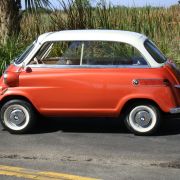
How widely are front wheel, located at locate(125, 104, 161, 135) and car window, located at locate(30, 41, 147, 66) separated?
26.3 inches

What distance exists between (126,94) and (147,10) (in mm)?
7086

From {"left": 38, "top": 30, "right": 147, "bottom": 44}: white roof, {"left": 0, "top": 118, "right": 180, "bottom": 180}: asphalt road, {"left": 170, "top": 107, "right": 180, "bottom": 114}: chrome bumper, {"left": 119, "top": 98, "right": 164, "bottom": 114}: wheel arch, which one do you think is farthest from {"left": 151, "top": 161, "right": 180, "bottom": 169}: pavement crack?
{"left": 38, "top": 30, "right": 147, "bottom": 44}: white roof

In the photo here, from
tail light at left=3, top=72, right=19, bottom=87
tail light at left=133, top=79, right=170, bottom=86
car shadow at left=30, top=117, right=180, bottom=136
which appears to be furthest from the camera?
car shadow at left=30, top=117, right=180, bottom=136

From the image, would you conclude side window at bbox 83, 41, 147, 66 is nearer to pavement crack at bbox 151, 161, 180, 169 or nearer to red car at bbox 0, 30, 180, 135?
red car at bbox 0, 30, 180, 135

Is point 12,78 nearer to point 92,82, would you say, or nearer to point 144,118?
point 92,82

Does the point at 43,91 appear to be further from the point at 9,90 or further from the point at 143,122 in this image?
the point at 143,122

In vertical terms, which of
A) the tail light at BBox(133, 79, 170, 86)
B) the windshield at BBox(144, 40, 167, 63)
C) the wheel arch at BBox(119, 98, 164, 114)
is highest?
the windshield at BBox(144, 40, 167, 63)

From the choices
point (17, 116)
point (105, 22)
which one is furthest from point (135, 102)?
point (105, 22)

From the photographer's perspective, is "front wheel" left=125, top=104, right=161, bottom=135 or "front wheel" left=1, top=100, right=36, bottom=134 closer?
"front wheel" left=125, top=104, right=161, bottom=135

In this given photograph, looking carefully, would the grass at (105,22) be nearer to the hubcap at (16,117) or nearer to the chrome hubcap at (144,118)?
the hubcap at (16,117)

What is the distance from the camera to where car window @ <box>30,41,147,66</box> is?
318 inches

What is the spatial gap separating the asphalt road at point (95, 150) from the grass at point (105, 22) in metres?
5.35

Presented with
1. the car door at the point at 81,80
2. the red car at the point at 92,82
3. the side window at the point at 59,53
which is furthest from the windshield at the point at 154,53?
the side window at the point at 59,53

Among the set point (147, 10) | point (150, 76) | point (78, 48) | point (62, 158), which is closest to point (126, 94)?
point (150, 76)
